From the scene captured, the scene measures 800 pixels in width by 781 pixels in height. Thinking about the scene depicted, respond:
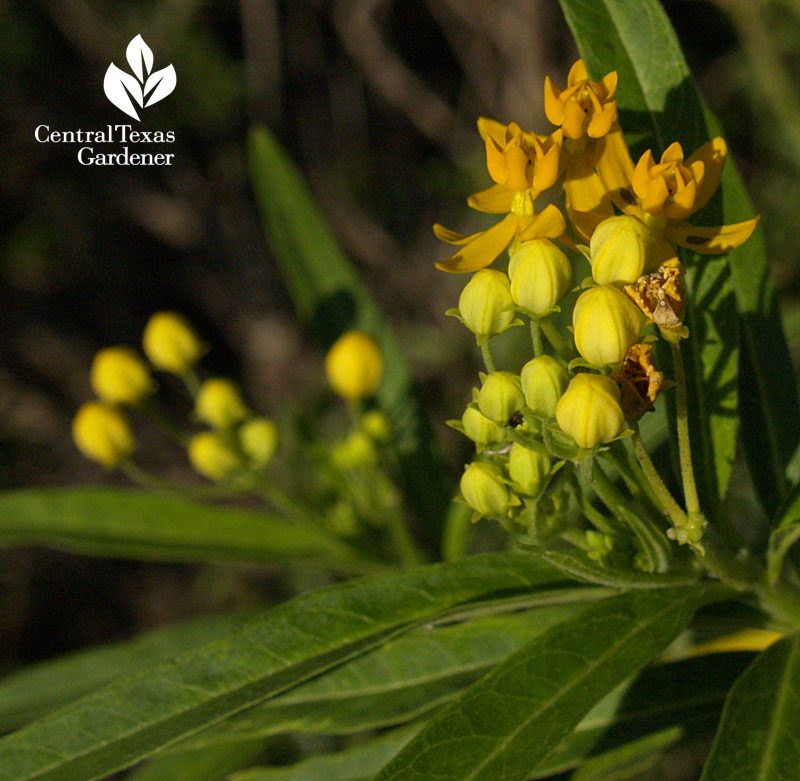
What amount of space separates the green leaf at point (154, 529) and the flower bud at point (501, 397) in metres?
0.93

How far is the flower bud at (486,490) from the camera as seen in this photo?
1.14 m

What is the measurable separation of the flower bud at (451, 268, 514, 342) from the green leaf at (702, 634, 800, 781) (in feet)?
1.86

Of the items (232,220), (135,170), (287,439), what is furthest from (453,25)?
(287,439)

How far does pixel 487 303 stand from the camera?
1136mm

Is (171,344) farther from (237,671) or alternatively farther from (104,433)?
(237,671)

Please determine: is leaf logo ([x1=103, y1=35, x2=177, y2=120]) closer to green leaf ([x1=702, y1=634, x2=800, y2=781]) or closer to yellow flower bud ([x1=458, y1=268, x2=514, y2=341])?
yellow flower bud ([x1=458, y1=268, x2=514, y2=341])

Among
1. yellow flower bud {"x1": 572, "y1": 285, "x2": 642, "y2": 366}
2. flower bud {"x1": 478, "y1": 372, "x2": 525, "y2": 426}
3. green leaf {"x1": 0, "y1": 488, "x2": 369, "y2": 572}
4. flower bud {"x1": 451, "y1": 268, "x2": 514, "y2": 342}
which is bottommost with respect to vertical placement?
green leaf {"x1": 0, "y1": 488, "x2": 369, "y2": 572}

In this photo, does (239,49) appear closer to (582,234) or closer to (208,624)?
(208,624)

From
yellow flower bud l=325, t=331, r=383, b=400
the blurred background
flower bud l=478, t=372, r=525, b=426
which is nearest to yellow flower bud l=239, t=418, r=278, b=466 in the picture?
yellow flower bud l=325, t=331, r=383, b=400

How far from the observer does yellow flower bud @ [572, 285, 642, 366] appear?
1.01 metres

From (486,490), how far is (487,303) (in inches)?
9.6

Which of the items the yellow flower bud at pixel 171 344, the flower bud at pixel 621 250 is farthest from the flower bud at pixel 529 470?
the yellow flower bud at pixel 171 344

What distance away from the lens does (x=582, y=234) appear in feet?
3.90

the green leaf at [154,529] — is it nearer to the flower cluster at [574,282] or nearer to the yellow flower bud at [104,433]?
the yellow flower bud at [104,433]
